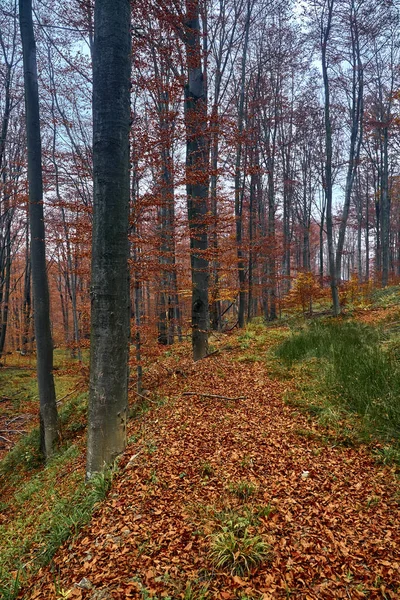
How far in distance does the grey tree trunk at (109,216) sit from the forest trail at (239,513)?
2.44ft

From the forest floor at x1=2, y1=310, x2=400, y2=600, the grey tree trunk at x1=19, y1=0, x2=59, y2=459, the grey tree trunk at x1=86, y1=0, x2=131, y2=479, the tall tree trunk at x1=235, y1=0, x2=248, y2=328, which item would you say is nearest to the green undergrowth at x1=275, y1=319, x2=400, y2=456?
the forest floor at x1=2, y1=310, x2=400, y2=600

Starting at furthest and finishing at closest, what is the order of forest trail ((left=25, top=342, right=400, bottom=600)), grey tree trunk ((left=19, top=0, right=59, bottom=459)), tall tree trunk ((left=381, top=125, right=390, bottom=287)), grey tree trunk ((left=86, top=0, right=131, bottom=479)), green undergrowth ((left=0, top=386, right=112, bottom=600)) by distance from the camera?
tall tree trunk ((left=381, top=125, right=390, bottom=287)) → grey tree trunk ((left=19, top=0, right=59, bottom=459)) → grey tree trunk ((left=86, top=0, right=131, bottom=479)) → green undergrowth ((left=0, top=386, right=112, bottom=600)) → forest trail ((left=25, top=342, right=400, bottom=600))

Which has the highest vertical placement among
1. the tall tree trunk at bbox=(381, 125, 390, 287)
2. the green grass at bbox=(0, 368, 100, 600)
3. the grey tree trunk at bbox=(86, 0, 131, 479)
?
the tall tree trunk at bbox=(381, 125, 390, 287)

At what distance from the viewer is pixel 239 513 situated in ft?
7.27

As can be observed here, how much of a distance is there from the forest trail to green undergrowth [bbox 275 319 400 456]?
1.18ft

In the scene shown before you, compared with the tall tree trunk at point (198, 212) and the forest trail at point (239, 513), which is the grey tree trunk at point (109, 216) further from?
the tall tree trunk at point (198, 212)

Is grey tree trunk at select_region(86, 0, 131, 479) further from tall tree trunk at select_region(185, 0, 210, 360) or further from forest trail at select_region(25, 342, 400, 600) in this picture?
tall tree trunk at select_region(185, 0, 210, 360)

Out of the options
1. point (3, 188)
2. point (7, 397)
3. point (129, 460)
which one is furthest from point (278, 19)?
point (7, 397)

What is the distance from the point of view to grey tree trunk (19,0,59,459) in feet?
17.6

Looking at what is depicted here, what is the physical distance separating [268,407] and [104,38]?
4548 millimetres

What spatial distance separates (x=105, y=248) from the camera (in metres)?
2.85

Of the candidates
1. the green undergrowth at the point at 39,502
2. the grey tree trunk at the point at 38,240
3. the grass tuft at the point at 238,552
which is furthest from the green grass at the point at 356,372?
the grey tree trunk at the point at 38,240

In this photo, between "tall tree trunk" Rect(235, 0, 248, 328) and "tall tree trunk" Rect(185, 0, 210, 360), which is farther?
"tall tree trunk" Rect(235, 0, 248, 328)

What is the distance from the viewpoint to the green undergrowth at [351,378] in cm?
340
